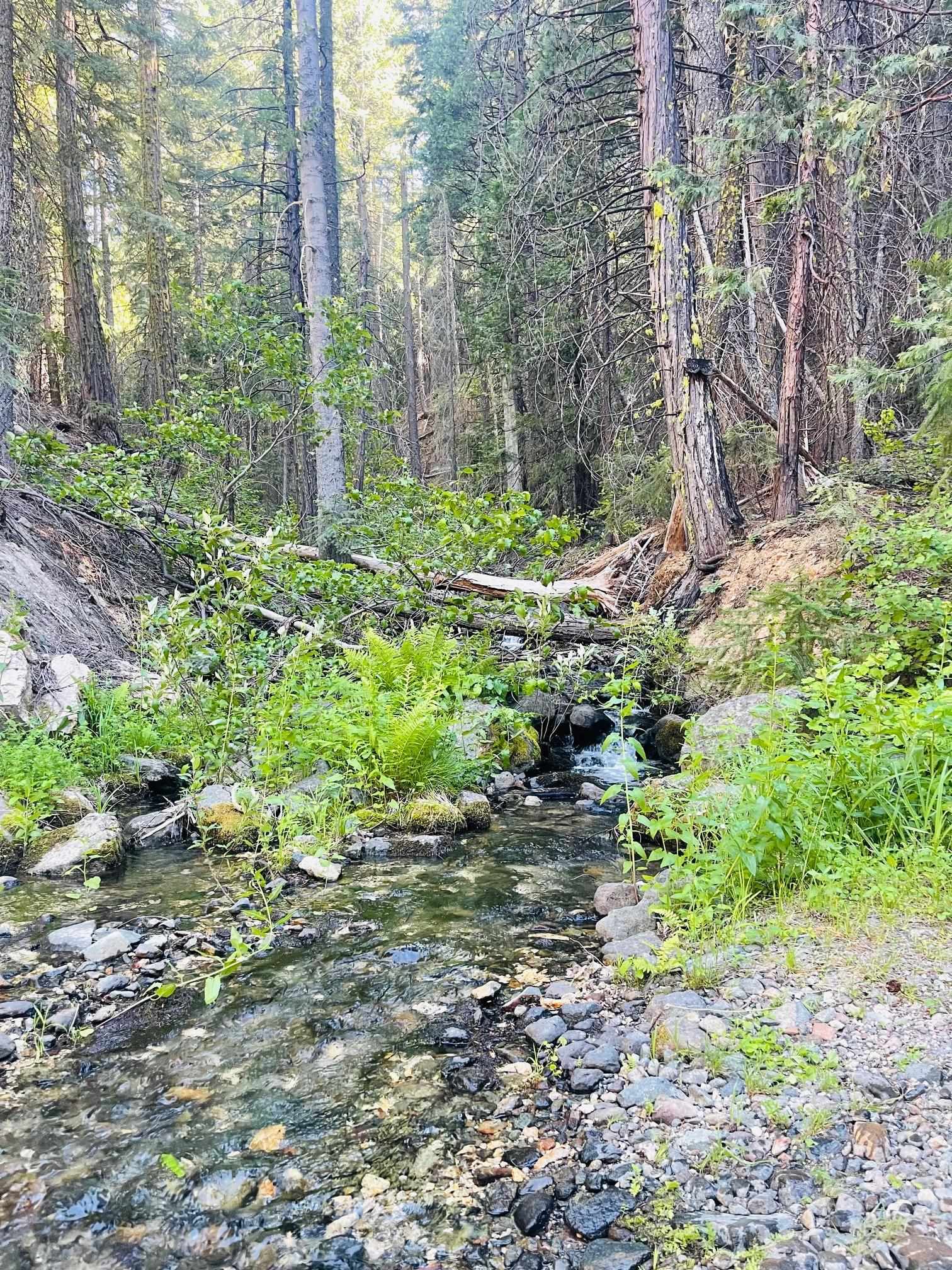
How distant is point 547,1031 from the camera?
2.96m

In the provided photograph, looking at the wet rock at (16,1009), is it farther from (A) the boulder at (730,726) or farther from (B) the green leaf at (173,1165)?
(A) the boulder at (730,726)

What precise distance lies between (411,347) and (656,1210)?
26.3 meters

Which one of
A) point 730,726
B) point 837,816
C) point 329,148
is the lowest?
point 837,816

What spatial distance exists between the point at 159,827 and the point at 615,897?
322 cm

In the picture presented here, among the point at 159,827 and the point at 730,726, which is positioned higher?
the point at 730,726

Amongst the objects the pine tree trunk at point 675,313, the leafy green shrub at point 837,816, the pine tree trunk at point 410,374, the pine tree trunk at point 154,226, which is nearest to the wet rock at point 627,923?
the leafy green shrub at point 837,816

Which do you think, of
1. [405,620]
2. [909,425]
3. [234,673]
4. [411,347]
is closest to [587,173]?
[909,425]

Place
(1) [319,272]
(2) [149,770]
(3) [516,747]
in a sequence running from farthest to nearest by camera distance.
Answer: (1) [319,272] → (3) [516,747] → (2) [149,770]

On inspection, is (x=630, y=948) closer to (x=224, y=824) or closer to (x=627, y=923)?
(x=627, y=923)

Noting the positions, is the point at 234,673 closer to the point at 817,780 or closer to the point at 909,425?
the point at 817,780

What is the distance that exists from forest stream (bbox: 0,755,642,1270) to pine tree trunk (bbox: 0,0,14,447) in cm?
598

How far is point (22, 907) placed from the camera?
4.18m

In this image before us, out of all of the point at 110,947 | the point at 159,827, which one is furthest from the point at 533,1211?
the point at 159,827

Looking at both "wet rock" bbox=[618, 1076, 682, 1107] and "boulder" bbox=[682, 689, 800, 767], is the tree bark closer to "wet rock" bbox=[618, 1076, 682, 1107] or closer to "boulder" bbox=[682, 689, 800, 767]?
"boulder" bbox=[682, 689, 800, 767]
